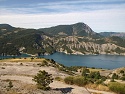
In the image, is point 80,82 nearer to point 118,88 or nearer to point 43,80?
point 118,88

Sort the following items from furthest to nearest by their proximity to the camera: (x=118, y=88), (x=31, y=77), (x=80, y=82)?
(x=31, y=77), (x=80, y=82), (x=118, y=88)

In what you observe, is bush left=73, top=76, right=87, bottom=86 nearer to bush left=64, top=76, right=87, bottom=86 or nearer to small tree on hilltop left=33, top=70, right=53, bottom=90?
bush left=64, top=76, right=87, bottom=86

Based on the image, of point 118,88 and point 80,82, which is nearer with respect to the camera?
point 118,88

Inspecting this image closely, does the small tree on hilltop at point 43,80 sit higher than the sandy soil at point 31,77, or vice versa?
the small tree on hilltop at point 43,80

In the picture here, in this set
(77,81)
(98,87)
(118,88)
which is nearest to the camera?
(118,88)

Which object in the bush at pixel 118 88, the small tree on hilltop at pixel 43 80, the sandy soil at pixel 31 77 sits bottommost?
the sandy soil at pixel 31 77

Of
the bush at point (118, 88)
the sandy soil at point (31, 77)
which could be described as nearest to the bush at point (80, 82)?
the sandy soil at point (31, 77)

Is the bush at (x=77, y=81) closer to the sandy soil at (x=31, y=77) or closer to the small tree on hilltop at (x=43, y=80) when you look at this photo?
the sandy soil at (x=31, y=77)

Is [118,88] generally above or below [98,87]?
above

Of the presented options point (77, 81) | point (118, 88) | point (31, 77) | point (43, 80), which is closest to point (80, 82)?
point (77, 81)

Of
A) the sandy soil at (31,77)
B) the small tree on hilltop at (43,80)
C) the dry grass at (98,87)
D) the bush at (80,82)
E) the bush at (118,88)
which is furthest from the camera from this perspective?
the bush at (80,82)

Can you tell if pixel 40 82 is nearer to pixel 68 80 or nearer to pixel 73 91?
pixel 73 91
